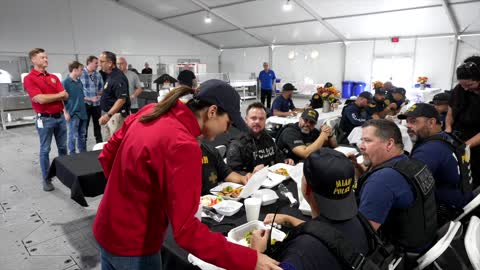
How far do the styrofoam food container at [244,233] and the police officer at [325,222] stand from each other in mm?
194

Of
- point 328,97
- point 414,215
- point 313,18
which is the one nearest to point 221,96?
point 414,215

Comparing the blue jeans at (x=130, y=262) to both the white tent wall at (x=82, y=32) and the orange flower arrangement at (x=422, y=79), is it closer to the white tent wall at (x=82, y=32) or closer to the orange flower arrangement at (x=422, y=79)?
the orange flower arrangement at (x=422, y=79)

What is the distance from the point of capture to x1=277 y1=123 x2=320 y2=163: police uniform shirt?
3.16 metres

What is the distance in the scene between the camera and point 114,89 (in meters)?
4.23

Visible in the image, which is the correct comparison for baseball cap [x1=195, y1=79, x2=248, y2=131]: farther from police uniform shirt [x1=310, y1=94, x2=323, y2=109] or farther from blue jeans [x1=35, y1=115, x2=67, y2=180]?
police uniform shirt [x1=310, y1=94, x2=323, y2=109]

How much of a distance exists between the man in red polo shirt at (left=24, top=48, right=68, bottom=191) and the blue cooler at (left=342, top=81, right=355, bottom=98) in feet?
36.6

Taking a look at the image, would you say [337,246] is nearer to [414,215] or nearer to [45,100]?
[414,215]

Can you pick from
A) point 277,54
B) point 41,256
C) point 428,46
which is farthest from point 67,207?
point 277,54

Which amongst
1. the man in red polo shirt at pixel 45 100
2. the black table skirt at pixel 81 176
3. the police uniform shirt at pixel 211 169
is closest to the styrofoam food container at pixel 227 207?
the police uniform shirt at pixel 211 169

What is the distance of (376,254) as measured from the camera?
3.88 feet

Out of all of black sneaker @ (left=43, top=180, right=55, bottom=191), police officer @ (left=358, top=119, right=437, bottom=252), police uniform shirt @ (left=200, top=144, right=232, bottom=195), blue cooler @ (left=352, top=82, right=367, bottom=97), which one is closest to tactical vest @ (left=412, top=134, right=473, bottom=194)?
police officer @ (left=358, top=119, right=437, bottom=252)

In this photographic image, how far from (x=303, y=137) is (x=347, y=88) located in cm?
1027

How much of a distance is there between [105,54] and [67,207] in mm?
2073

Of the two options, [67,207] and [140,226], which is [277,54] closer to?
[67,207]
